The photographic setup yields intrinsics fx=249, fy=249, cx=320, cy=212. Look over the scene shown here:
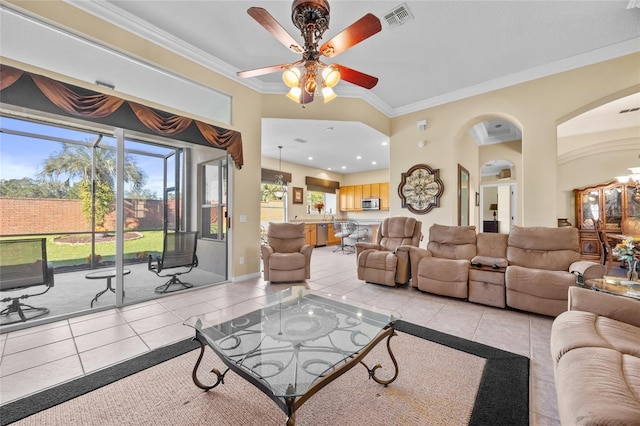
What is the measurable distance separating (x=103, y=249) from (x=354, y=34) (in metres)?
4.51

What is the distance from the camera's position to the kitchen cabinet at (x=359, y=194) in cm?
848

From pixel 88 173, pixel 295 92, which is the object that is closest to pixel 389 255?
pixel 295 92

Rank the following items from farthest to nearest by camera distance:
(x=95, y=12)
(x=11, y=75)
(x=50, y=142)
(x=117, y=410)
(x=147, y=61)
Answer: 1. (x=50, y=142)
2. (x=147, y=61)
3. (x=95, y=12)
4. (x=11, y=75)
5. (x=117, y=410)

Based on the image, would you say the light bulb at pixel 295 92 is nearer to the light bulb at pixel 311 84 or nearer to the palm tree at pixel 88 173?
the light bulb at pixel 311 84

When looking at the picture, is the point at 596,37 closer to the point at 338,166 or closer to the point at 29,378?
the point at 338,166

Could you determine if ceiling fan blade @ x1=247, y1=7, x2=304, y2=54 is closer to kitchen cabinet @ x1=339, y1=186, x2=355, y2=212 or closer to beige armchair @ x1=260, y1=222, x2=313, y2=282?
beige armchair @ x1=260, y1=222, x2=313, y2=282

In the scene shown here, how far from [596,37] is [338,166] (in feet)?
19.6

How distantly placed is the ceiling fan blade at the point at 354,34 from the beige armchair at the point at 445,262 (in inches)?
107

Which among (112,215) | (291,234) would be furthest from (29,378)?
(291,234)

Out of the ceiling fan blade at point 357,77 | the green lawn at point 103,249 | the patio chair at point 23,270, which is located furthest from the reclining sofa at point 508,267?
the patio chair at point 23,270

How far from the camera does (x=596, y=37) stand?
10.3 ft

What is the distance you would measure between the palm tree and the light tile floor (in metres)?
1.88

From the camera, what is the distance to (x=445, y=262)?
3289mm

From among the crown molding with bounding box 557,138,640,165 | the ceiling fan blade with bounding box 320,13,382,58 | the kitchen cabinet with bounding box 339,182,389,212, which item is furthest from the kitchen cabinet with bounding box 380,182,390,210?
the ceiling fan blade with bounding box 320,13,382,58
